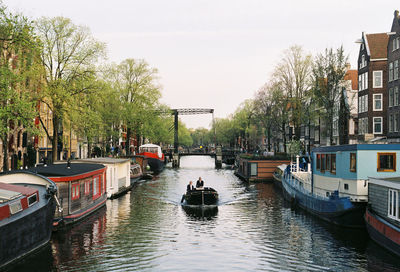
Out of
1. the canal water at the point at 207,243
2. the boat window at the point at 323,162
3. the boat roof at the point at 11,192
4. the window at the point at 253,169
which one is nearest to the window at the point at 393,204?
the canal water at the point at 207,243

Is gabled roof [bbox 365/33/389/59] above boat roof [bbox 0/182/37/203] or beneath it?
above

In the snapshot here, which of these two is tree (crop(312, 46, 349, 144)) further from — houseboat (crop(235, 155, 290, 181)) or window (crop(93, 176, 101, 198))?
window (crop(93, 176, 101, 198))

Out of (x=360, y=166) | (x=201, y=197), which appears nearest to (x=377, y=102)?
(x=201, y=197)

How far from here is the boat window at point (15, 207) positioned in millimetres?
17672

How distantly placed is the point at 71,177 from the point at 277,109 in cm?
5333

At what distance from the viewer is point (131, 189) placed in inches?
2058

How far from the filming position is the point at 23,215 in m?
18.3

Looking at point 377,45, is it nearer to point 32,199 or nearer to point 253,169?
point 253,169

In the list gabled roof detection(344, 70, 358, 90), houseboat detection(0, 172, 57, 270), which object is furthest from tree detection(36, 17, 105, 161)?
gabled roof detection(344, 70, 358, 90)

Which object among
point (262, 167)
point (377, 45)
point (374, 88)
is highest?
point (377, 45)

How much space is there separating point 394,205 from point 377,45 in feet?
156

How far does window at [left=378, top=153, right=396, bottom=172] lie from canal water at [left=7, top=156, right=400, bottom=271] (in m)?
3.92

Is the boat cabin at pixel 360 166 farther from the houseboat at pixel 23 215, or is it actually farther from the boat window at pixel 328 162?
the houseboat at pixel 23 215

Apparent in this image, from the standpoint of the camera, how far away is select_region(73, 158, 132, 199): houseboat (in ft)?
136
